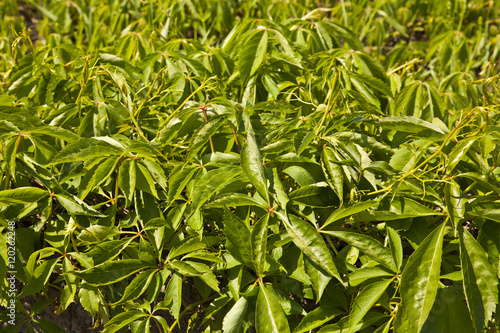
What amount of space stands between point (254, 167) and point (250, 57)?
1.75 feet

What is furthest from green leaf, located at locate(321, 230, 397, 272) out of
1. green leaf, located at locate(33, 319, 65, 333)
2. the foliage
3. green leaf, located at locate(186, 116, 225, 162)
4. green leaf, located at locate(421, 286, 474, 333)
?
green leaf, located at locate(33, 319, 65, 333)

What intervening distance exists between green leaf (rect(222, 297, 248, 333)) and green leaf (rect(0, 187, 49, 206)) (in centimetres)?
60

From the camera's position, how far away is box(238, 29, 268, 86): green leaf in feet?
4.36

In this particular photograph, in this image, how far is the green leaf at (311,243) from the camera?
0.91 metres

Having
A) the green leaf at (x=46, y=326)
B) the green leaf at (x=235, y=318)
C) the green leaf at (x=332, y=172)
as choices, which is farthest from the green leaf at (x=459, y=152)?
the green leaf at (x=46, y=326)

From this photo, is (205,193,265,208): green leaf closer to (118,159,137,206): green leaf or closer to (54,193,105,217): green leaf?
(118,159,137,206): green leaf

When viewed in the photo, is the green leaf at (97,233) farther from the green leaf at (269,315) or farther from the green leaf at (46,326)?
the green leaf at (269,315)

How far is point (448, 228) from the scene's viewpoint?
99 centimetres

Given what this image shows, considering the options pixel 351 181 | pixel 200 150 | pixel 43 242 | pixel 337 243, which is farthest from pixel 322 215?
pixel 43 242

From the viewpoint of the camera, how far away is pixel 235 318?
1023 mm

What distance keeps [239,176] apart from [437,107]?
2.88 feet

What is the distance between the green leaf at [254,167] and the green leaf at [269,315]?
23 cm

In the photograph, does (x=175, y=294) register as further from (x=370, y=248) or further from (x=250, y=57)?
(x=250, y=57)

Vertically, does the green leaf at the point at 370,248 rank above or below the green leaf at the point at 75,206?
above
